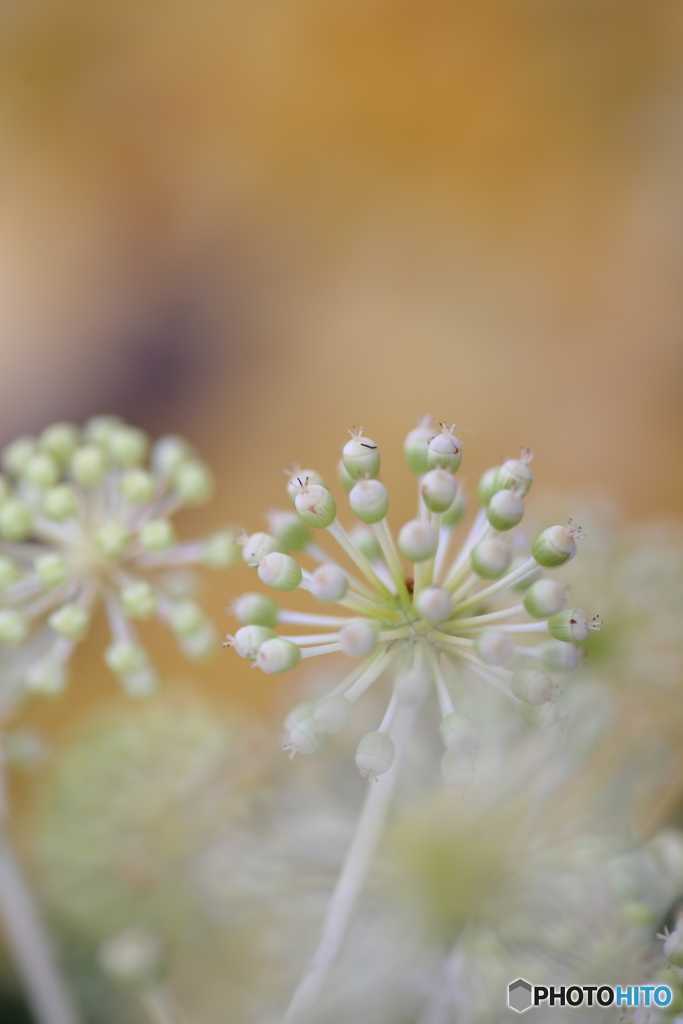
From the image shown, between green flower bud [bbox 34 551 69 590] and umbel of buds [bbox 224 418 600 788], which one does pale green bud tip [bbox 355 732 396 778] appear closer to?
umbel of buds [bbox 224 418 600 788]

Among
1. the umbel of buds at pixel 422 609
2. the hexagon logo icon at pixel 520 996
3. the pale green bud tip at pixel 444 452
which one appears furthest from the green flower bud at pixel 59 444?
the hexagon logo icon at pixel 520 996

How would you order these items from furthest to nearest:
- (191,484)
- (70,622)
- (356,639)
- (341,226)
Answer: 1. (341,226)
2. (191,484)
3. (70,622)
4. (356,639)

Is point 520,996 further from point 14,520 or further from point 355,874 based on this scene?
point 14,520

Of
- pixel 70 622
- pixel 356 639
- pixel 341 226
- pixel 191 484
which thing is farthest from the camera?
pixel 341 226

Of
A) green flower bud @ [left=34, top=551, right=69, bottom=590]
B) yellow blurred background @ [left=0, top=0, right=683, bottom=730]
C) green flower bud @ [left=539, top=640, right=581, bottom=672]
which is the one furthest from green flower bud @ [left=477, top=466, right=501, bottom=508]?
yellow blurred background @ [left=0, top=0, right=683, bottom=730]

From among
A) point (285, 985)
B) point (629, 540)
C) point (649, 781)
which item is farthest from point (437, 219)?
point (285, 985)

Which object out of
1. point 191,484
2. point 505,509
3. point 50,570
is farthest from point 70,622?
point 505,509
